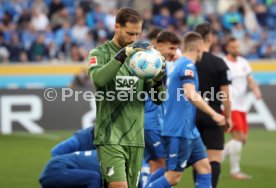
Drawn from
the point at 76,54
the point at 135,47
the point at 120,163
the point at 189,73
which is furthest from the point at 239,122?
the point at 76,54

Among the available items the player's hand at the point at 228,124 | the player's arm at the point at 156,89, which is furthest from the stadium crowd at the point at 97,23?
the player's arm at the point at 156,89

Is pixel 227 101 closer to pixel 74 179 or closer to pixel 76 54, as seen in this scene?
pixel 74 179

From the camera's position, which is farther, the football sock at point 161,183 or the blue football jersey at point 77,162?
the football sock at point 161,183

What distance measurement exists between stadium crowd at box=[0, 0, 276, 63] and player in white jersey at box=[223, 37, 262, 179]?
29.6ft

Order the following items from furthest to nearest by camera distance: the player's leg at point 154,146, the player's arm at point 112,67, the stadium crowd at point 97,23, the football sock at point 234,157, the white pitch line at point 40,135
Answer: the stadium crowd at point 97,23, the white pitch line at point 40,135, the football sock at point 234,157, the player's leg at point 154,146, the player's arm at point 112,67

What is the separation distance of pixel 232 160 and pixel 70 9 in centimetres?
1278

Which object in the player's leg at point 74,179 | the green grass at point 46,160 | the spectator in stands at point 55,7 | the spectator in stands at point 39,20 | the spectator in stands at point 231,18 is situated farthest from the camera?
the spectator in stands at point 231,18

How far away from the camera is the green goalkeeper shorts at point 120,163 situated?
7.30 metres

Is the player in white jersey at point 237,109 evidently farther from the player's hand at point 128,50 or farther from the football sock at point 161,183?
the player's hand at point 128,50

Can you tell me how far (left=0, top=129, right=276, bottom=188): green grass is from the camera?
12180mm

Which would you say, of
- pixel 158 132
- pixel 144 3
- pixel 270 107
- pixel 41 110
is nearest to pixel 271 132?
pixel 270 107

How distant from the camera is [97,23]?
79.7 ft

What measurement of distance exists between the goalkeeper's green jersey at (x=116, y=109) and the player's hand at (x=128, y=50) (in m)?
0.31

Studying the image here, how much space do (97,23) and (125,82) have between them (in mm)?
16983
